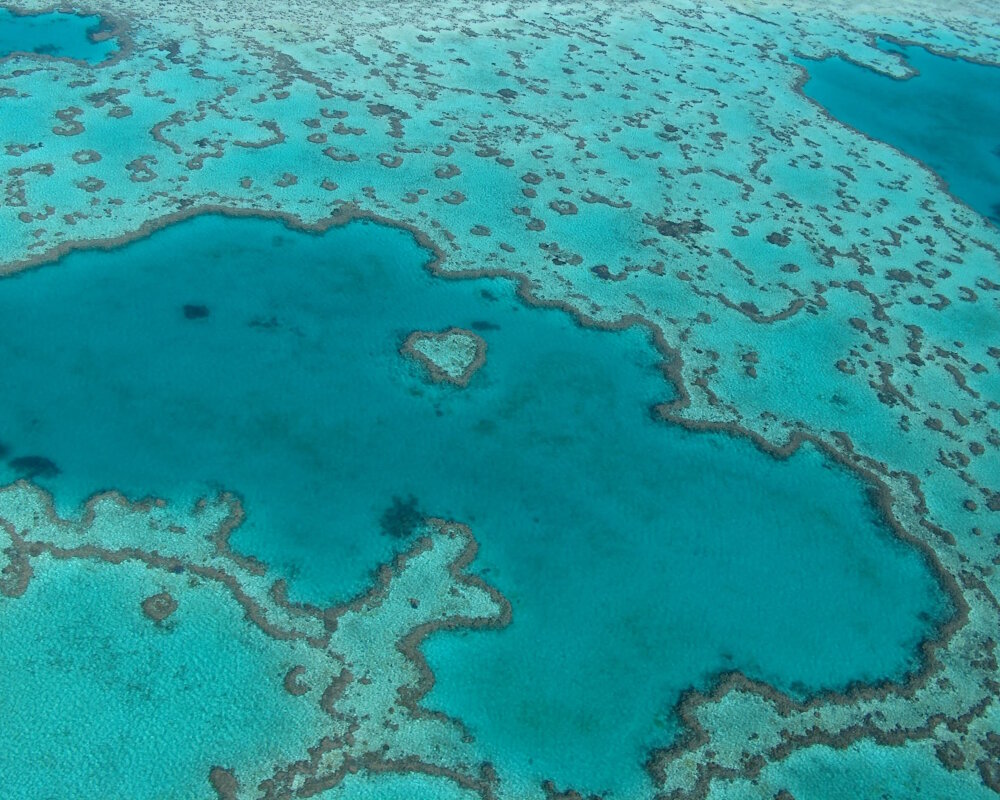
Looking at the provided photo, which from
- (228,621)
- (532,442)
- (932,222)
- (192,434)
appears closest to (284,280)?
(192,434)

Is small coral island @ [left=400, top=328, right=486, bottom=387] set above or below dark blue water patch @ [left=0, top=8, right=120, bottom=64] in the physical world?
below

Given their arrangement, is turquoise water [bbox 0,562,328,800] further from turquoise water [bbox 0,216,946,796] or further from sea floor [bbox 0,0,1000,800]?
turquoise water [bbox 0,216,946,796]

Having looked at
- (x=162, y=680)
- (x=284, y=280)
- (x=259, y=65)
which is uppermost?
(x=259, y=65)

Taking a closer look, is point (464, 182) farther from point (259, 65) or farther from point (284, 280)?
point (259, 65)

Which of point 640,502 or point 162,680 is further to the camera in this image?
point 640,502

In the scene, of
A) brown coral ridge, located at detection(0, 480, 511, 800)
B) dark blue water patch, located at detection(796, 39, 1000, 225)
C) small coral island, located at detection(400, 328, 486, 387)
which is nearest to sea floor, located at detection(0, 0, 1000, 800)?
brown coral ridge, located at detection(0, 480, 511, 800)

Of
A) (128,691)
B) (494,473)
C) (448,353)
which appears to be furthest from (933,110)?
(128,691)
